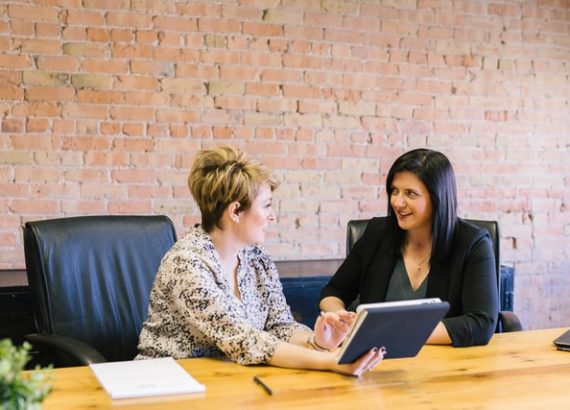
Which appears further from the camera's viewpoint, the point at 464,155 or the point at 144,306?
the point at 464,155

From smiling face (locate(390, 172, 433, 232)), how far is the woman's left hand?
24.4 inches

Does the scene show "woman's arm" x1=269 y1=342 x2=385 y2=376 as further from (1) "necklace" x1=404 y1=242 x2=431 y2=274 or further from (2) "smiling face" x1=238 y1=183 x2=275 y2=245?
(1) "necklace" x1=404 y1=242 x2=431 y2=274

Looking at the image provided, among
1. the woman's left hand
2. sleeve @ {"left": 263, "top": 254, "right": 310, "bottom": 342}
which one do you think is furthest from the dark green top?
the woman's left hand

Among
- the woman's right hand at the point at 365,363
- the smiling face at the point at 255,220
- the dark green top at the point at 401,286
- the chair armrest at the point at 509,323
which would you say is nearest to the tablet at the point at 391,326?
the woman's right hand at the point at 365,363

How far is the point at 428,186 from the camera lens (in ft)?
8.72

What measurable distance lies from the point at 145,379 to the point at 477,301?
3.62 ft

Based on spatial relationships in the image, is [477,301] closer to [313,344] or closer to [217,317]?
[313,344]

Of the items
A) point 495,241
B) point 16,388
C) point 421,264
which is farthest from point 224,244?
point 16,388

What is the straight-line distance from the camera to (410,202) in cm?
266

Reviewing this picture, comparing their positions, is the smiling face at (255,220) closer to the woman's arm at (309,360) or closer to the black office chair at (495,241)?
the woman's arm at (309,360)

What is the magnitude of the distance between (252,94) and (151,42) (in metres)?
0.54

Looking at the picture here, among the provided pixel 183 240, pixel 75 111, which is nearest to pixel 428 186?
pixel 183 240

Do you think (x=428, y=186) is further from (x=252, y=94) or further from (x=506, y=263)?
(x=506, y=263)

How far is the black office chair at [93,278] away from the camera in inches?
99.5
